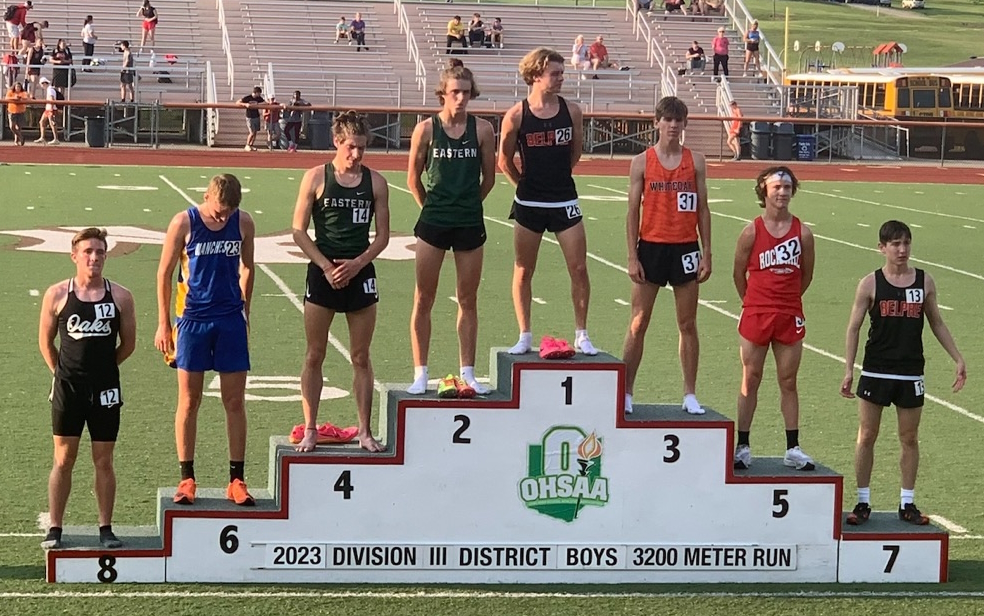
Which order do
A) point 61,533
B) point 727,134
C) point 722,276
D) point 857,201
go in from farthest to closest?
point 727,134, point 857,201, point 722,276, point 61,533

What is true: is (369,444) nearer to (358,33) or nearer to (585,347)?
(585,347)

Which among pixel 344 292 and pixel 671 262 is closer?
pixel 344 292

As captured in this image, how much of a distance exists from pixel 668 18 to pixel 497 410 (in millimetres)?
42686

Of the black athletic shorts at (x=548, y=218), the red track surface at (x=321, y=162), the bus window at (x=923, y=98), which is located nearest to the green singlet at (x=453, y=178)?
the black athletic shorts at (x=548, y=218)

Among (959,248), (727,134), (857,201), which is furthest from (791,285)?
(727,134)

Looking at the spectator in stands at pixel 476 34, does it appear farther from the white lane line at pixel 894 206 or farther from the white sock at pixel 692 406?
the white sock at pixel 692 406

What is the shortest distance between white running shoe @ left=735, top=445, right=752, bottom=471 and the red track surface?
24.3m

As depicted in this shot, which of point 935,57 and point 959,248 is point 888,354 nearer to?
point 959,248

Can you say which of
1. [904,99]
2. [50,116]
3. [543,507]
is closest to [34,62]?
[50,116]

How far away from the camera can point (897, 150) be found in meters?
39.3

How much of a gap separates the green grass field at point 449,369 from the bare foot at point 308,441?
67cm

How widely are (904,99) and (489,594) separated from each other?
38810 millimetres

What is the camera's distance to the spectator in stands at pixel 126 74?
37000 millimetres

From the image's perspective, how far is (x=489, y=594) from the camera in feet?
23.8
